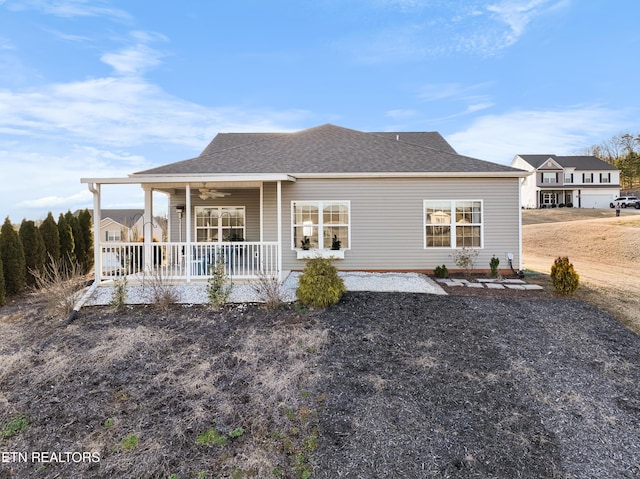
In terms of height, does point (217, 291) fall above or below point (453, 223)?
below

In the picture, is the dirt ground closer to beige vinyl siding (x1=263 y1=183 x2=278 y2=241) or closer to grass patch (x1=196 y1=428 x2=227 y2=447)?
grass patch (x1=196 y1=428 x2=227 y2=447)

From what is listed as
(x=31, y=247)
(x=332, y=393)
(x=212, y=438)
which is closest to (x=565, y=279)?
(x=332, y=393)

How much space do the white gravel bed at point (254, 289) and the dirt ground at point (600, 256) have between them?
3.86 m

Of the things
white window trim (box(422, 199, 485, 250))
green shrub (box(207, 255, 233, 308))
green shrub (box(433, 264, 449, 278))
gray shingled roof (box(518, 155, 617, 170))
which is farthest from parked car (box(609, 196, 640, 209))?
green shrub (box(207, 255, 233, 308))

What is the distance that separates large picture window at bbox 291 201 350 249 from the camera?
1051 cm

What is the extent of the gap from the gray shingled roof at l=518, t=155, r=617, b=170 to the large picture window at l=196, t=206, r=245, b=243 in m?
41.7

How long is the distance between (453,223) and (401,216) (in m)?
1.69

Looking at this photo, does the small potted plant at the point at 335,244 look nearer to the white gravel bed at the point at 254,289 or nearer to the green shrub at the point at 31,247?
the white gravel bed at the point at 254,289

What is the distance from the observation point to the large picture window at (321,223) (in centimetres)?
1051

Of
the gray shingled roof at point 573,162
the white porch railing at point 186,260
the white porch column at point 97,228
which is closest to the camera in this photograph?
the white porch column at point 97,228

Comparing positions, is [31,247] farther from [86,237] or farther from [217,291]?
[217,291]

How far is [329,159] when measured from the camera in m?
11.2

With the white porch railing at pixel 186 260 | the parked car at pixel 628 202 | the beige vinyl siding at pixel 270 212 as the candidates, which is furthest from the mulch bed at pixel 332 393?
the parked car at pixel 628 202

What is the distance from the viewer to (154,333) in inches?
228
